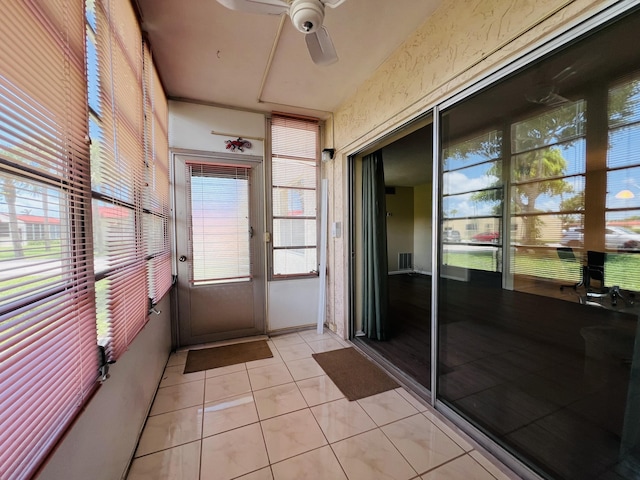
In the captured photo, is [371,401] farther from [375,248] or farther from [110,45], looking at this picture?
[110,45]

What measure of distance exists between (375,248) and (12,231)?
8.94 ft

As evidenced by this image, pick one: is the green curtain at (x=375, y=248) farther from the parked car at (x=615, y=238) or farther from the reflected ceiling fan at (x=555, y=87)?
the parked car at (x=615, y=238)

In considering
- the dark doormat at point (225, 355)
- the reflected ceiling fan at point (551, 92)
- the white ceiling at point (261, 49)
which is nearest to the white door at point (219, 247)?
the dark doormat at point (225, 355)

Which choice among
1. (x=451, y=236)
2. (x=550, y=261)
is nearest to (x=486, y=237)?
(x=451, y=236)

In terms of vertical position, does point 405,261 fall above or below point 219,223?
below

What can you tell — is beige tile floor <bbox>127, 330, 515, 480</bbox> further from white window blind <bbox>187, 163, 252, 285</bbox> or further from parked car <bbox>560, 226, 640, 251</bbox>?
parked car <bbox>560, 226, 640, 251</bbox>

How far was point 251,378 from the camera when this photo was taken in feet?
7.53

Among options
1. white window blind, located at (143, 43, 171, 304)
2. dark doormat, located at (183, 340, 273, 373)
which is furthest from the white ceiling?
dark doormat, located at (183, 340, 273, 373)

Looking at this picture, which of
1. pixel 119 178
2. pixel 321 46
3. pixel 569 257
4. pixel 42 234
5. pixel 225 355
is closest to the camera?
pixel 42 234

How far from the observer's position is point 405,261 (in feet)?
24.5

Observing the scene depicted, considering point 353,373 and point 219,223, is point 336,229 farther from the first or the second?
point 353,373

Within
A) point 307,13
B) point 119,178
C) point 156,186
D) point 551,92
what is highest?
point 307,13

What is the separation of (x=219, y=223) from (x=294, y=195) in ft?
3.17

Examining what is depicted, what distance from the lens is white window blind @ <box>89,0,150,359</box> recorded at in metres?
1.18
